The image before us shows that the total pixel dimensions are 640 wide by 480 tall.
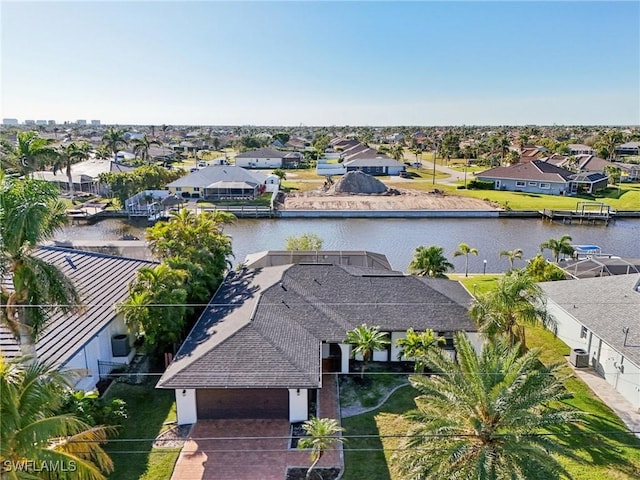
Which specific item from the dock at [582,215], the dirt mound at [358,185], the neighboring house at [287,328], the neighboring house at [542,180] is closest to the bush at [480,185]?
the neighboring house at [542,180]

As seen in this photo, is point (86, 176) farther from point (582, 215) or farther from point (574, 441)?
point (574, 441)

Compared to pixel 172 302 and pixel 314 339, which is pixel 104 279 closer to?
pixel 172 302

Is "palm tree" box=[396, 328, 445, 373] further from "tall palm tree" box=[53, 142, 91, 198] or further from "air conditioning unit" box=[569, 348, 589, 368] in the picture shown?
"tall palm tree" box=[53, 142, 91, 198]

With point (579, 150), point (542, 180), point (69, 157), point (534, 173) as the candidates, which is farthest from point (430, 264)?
point (579, 150)

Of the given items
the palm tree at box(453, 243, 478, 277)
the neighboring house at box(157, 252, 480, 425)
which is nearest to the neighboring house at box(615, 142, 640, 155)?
the palm tree at box(453, 243, 478, 277)

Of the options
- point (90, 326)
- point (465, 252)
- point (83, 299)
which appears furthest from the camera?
point (465, 252)

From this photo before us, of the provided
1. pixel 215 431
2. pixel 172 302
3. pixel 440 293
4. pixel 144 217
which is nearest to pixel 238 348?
pixel 215 431

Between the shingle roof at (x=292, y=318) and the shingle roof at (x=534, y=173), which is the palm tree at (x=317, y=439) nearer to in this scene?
the shingle roof at (x=292, y=318)
